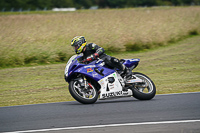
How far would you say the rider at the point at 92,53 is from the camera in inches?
321

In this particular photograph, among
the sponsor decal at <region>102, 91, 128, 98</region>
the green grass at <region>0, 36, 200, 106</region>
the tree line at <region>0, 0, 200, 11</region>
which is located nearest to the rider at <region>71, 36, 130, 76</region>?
the sponsor decal at <region>102, 91, 128, 98</region>

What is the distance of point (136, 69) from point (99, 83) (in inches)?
267

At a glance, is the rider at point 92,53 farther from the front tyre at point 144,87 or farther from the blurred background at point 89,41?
the blurred background at point 89,41

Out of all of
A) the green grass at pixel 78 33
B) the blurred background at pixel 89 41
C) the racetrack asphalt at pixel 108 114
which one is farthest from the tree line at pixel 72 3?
the racetrack asphalt at pixel 108 114

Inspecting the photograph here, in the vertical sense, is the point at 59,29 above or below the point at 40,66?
above

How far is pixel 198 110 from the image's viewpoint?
22.7 ft

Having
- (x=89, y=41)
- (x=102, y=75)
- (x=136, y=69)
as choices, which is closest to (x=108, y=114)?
(x=102, y=75)

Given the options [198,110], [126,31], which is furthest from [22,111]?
[126,31]

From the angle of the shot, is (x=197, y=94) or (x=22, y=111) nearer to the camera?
(x=22, y=111)

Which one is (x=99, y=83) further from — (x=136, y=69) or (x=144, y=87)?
(x=136, y=69)

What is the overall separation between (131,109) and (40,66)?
9710 mm

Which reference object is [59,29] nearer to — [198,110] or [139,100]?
[139,100]

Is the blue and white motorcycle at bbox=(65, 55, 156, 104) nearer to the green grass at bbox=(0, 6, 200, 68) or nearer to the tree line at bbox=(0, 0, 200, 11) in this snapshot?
the green grass at bbox=(0, 6, 200, 68)

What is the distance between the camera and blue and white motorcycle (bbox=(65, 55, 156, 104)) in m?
8.02
